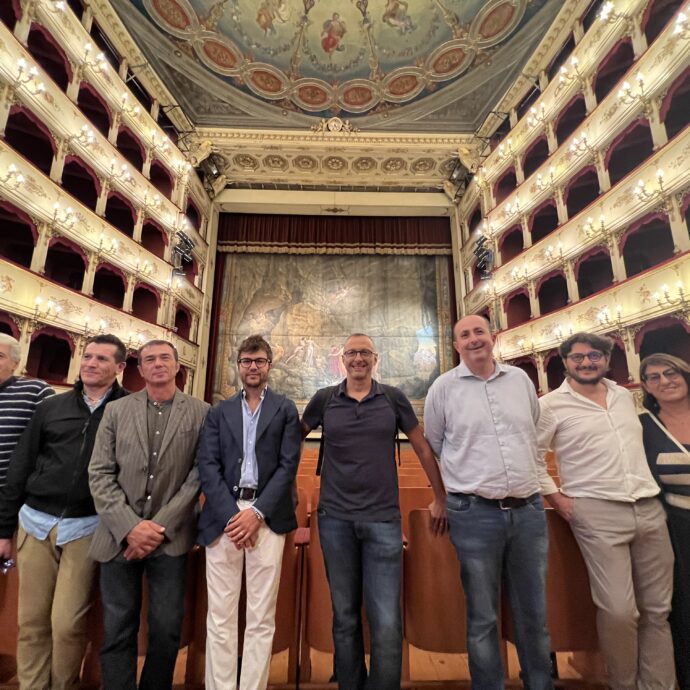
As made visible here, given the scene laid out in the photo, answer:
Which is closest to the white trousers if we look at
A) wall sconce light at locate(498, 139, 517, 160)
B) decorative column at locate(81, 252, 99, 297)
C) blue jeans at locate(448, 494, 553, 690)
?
blue jeans at locate(448, 494, 553, 690)

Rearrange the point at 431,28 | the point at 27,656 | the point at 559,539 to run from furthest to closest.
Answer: the point at 431,28 < the point at 559,539 < the point at 27,656

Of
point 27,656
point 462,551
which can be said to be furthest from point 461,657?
point 27,656

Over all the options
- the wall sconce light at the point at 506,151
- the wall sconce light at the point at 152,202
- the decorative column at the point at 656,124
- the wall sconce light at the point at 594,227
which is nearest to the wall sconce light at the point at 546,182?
the wall sconce light at the point at 506,151

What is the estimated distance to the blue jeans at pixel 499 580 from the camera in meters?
1.54

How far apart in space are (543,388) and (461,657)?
7707 millimetres

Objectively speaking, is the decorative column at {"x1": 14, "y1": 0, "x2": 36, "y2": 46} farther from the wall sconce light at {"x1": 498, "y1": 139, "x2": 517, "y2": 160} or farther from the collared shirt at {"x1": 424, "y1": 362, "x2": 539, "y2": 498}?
the wall sconce light at {"x1": 498, "y1": 139, "x2": 517, "y2": 160}

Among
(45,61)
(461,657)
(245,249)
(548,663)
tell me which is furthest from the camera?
(245,249)

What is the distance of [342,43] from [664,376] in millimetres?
12285

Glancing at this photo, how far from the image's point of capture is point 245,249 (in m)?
13.5

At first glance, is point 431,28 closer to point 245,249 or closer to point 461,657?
point 245,249

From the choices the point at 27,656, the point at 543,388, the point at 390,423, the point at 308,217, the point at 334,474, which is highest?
the point at 308,217

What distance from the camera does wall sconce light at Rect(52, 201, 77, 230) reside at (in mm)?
7124

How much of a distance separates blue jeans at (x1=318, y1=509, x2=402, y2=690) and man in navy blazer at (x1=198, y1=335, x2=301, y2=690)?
28 cm

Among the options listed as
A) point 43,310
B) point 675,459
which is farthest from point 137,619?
point 43,310
